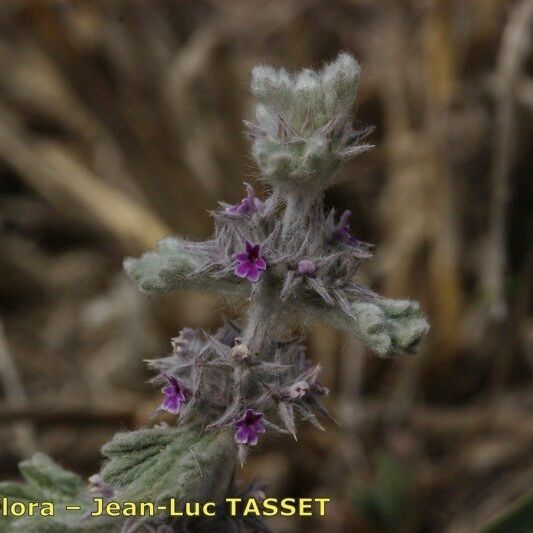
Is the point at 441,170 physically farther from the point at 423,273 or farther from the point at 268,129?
the point at 268,129

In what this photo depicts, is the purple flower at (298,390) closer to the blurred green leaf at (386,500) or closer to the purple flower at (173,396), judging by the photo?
the purple flower at (173,396)

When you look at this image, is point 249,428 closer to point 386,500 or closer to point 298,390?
point 298,390

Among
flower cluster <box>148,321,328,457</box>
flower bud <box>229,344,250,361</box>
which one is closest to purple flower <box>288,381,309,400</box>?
flower cluster <box>148,321,328,457</box>

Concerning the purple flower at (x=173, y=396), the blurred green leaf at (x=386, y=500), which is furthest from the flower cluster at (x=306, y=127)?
the blurred green leaf at (x=386, y=500)

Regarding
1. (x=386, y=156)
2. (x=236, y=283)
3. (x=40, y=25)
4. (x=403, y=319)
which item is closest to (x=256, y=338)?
(x=236, y=283)

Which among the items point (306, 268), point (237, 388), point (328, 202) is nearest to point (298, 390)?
point (237, 388)

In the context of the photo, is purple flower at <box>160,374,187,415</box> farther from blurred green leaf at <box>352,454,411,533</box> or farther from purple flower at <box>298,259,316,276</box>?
blurred green leaf at <box>352,454,411,533</box>
